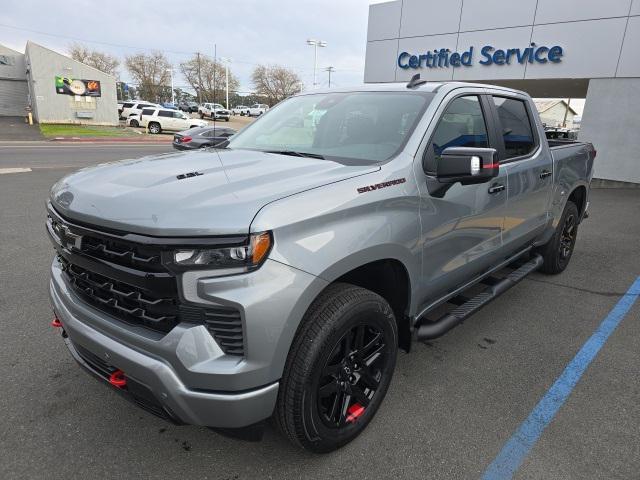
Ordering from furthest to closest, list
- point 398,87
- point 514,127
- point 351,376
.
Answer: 1. point 514,127
2. point 398,87
3. point 351,376

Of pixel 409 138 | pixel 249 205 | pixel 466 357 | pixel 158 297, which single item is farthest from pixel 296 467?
pixel 409 138

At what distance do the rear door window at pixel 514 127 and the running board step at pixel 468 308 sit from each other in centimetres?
103

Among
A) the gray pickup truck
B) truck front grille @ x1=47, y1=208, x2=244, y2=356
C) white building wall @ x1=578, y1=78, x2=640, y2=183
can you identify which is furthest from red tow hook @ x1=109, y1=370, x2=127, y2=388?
white building wall @ x1=578, y1=78, x2=640, y2=183

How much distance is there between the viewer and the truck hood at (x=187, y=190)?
69.6 inches

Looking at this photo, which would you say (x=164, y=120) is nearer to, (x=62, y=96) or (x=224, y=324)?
(x=62, y=96)

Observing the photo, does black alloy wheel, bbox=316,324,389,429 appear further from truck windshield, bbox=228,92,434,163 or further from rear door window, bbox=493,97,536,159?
rear door window, bbox=493,97,536,159

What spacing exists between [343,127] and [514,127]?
64.4 inches

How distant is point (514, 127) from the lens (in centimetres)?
373

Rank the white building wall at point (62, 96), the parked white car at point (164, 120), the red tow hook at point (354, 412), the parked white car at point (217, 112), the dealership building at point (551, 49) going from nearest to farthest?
the red tow hook at point (354, 412) → the dealership building at point (551, 49) → the white building wall at point (62, 96) → the parked white car at point (164, 120) → the parked white car at point (217, 112)

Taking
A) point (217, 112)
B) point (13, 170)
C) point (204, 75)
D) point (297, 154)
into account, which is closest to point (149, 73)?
point (204, 75)

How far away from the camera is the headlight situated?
1750 millimetres

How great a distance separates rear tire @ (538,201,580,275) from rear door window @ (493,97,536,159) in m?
1.20

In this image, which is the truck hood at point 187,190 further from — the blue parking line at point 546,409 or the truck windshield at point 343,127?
the blue parking line at point 546,409

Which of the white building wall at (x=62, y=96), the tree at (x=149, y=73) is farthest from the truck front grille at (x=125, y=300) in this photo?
the tree at (x=149, y=73)
